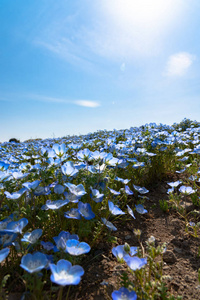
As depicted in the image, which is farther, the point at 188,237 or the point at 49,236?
the point at 188,237

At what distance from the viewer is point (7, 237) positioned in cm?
127

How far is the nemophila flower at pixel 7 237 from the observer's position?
123cm

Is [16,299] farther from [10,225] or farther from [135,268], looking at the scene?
[135,268]

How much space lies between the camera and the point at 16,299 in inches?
48.1

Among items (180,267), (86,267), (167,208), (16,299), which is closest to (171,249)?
(180,267)

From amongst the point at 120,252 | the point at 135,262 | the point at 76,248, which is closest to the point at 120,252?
the point at 120,252

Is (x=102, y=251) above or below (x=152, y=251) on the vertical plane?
below

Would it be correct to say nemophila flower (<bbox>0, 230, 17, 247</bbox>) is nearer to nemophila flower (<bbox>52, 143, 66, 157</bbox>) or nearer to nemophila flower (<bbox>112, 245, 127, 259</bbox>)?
nemophila flower (<bbox>112, 245, 127, 259</bbox>)

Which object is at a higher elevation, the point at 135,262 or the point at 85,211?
the point at 85,211

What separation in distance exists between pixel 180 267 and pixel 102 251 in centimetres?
63

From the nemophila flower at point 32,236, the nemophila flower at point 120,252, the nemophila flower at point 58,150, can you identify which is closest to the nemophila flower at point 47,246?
the nemophila flower at point 32,236

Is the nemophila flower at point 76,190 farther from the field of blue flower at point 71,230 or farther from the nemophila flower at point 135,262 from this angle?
the nemophila flower at point 135,262

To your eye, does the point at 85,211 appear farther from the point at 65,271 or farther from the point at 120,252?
the point at 65,271

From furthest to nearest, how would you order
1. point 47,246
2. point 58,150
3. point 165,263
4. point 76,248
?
point 58,150 → point 165,263 → point 47,246 → point 76,248
